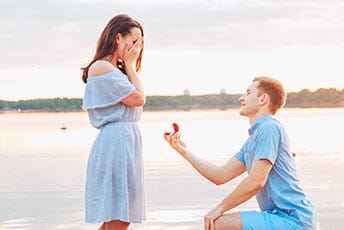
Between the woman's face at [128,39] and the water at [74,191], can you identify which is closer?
the woman's face at [128,39]

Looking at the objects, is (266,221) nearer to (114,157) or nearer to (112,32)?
(114,157)

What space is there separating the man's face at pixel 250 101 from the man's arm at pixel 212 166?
0.30m

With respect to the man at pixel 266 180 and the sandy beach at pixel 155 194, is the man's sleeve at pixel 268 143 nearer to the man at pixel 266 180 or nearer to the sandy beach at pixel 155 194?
the man at pixel 266 180

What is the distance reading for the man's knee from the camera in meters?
3.84

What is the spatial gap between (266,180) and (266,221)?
0.22m

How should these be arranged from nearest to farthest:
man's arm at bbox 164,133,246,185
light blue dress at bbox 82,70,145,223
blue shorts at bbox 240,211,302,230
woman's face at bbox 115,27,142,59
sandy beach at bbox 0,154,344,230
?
blue shorts at bbox 240,211,302,230 < man's arm at bbox 164,133,246,185 < light blue dress at bbox 82,70,145,223 < woman's face at bbox 115,27,142,59 < sandy beach at bbox 0,154,344,230

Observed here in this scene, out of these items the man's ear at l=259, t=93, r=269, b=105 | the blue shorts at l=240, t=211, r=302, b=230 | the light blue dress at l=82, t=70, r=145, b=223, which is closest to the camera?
the blue shorts at l=240, t=211, r=302, b=230

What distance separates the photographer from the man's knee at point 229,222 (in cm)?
384

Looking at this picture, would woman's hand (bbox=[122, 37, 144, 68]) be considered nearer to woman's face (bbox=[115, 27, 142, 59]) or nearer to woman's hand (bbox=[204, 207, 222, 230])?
woman's face (bbox=[115, 27, 142, 59])

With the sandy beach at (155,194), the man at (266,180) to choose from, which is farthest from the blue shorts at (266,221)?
the sandy beach at (155,194)

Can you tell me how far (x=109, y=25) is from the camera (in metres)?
4.75

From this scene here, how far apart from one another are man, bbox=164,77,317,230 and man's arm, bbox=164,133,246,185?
0.43 feet


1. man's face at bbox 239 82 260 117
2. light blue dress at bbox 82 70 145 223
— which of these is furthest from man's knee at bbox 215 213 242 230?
light blue dress at bbox 82 70 145 223

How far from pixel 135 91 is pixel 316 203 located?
4.51 m
